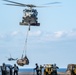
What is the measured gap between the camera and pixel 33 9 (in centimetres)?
6341

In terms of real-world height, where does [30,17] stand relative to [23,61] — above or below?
above

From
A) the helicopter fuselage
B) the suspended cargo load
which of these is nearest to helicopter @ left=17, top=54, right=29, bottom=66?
the suspended cargo load

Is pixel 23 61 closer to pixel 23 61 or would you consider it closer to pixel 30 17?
pixel 23 61

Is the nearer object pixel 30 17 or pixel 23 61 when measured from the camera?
pixel 30 17

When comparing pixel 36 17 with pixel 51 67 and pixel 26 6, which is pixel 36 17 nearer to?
pixel 26 6

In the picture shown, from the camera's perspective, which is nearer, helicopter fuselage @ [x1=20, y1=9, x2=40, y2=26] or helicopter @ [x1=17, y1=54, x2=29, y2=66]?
helicopter fuselage @ [x1=20, y1=9, x2=40, y2=26]

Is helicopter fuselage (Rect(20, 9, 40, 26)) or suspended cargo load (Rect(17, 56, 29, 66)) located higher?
helicopter fuselage (Rect(20, 9, 40, 26))

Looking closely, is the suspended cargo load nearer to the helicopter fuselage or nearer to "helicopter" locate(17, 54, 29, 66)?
"helicopter" locate(17, 54, 29, 66)

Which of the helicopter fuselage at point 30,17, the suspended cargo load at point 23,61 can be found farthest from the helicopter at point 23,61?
the helicopter fuselage at point 30,17

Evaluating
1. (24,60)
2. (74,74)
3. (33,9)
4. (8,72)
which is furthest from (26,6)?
(74,74)

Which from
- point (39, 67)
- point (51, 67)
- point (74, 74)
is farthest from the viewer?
point (39, 67)

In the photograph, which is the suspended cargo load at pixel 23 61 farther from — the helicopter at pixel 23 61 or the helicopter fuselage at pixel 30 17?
the helicopter fuselage at pixel 30 17

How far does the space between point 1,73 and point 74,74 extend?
9.26 m

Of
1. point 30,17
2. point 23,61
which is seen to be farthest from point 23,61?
point 30,17
